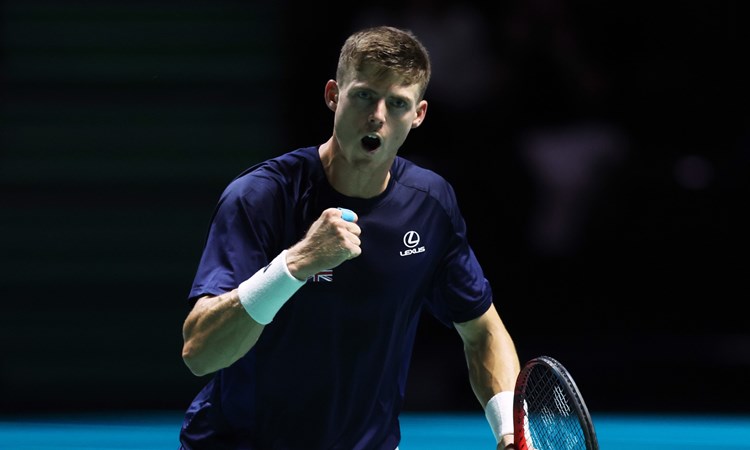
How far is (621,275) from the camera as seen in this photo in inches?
300

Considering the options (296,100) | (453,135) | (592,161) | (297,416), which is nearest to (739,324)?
(592,161)

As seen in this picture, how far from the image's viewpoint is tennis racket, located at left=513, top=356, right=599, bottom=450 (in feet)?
11.4

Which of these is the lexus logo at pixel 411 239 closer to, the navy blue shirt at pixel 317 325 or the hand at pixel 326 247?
the navy blue shirt at pixel 317 325

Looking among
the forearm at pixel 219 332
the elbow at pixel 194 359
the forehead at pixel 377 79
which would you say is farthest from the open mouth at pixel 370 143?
the elbow at pixel 194 359

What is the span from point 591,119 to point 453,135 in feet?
2.32

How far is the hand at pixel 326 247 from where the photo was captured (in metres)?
3.25

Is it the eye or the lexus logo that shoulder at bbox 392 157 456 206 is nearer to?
the lexus logo

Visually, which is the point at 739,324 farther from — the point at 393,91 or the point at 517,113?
the point at 393,91

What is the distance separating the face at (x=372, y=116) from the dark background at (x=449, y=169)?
12.2 ft

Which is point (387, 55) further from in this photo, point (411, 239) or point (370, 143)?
point (411, 239)

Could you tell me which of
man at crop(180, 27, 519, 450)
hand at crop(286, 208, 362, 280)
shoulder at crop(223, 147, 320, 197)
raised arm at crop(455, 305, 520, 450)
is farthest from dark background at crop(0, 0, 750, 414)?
hand at crop(286, 208, 362, 280)

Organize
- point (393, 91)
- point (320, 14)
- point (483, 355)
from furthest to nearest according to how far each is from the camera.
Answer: point (320, 14), point (483, 355), point (393, 91)

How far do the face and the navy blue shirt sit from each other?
144 millimetres

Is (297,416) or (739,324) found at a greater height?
(297,416)
